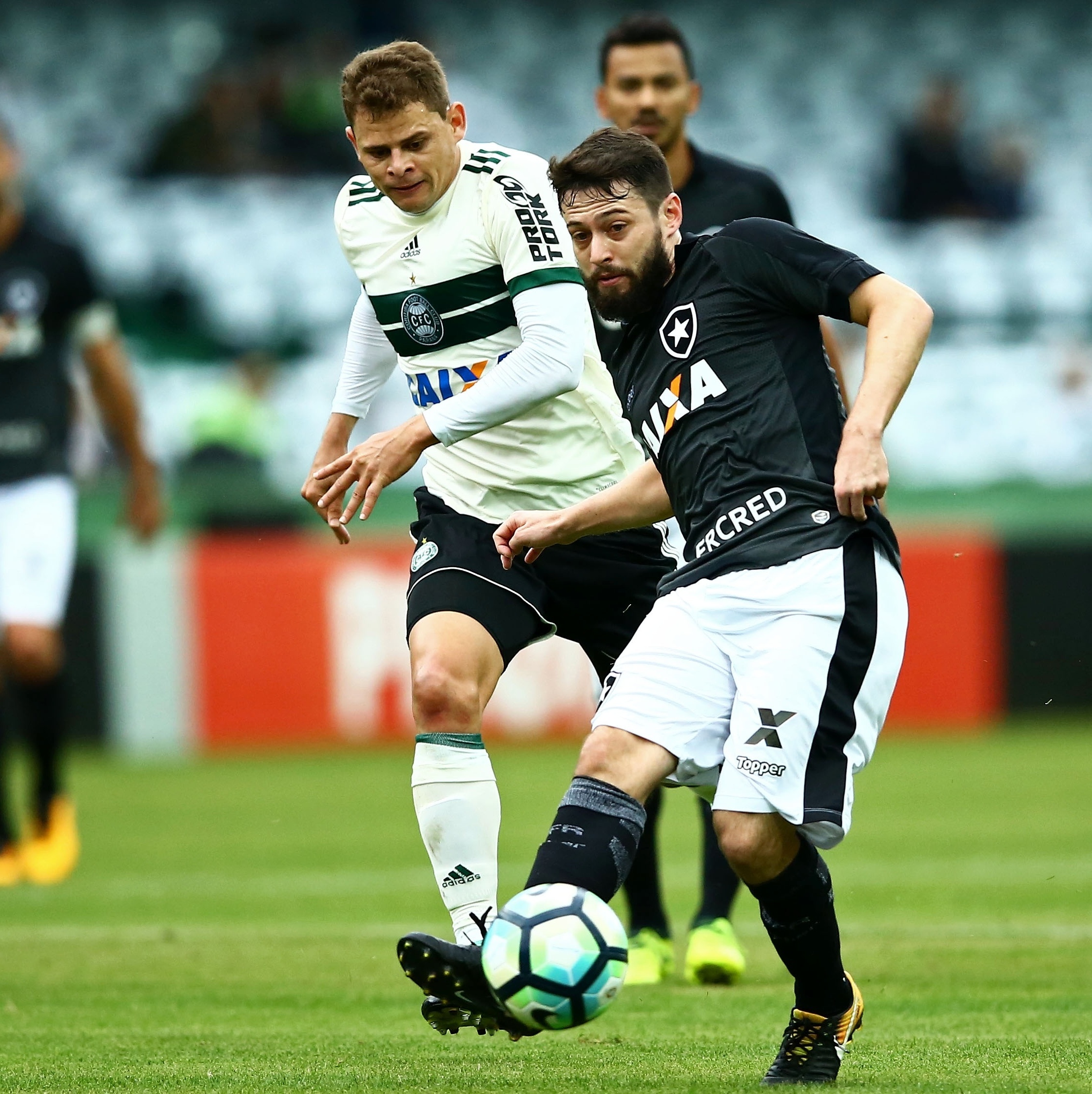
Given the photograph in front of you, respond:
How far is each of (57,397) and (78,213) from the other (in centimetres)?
1014

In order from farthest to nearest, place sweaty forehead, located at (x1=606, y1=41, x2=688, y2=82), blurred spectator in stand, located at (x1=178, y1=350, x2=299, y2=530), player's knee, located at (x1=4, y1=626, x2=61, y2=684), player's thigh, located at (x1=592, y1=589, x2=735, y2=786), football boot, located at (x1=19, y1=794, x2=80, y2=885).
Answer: blurred spectator in stand, located at (x1=178, y1=350, x2=299, y2=530), player's knee, located at (x1=4, y1=626, x2=61, y2=684), football boot, located at (x1=19, y1=794, x2=80, y2=885), sweaty forehead, located at (x1=606, y1=41, x2=688, y2=82), player's thigh, located at (x1=592, y1=589, x2=735, y2=786)

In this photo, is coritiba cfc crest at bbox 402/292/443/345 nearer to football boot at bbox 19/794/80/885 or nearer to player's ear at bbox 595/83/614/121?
player's ear at bbox 595/83/614/121

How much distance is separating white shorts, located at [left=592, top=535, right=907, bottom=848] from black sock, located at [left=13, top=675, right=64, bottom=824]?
4.51 meters

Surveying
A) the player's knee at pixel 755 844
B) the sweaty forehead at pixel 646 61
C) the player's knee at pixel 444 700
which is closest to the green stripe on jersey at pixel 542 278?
the player's knee at pixel 444 700

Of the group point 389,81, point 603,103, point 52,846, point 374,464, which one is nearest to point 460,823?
point 374,464

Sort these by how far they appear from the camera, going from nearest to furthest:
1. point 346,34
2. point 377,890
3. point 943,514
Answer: point 377,890, point 943,514, point 346,34

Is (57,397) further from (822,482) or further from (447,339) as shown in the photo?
(822,482)

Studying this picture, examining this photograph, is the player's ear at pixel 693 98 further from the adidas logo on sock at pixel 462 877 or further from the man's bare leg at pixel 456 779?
the adidas logo on sock at pixel 462 877

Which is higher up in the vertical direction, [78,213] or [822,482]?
[78,213]

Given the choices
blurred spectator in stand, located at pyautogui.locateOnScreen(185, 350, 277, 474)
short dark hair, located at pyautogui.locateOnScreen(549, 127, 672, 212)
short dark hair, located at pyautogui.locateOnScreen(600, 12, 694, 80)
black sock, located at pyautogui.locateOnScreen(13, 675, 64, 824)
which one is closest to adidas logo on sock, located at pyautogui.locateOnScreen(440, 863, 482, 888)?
short dark hair, located at pyautogui.locateOnScreen(549, 127, 672, 212)

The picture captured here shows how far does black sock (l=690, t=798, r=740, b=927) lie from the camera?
564 cm

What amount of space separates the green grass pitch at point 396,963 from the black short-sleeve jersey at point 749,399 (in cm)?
110

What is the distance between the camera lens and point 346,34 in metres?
19.3

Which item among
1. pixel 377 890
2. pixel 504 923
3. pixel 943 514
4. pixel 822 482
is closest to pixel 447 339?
pixel 822 482
